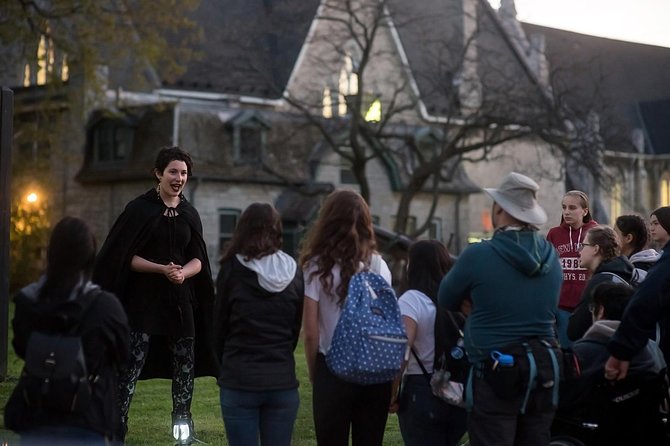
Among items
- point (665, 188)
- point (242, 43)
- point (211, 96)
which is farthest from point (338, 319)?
point (665, 188)

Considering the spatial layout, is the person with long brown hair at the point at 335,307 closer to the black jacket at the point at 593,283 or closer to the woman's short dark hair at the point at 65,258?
the woman's short dark hair at the point at 65,258

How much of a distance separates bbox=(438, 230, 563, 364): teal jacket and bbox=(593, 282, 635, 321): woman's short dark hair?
5.85 feet

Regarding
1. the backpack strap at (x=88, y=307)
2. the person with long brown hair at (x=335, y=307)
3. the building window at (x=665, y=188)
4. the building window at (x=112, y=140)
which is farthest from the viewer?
the building window at (x=665, y=188)

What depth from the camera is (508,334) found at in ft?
20.2

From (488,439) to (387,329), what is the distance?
2.57 feet

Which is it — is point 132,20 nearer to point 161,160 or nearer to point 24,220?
point 24,220

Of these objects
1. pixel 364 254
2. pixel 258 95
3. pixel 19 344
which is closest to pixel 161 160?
pixel 364 254

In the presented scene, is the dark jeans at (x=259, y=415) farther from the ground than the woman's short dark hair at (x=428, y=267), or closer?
closer

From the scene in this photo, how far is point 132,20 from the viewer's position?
110 feet

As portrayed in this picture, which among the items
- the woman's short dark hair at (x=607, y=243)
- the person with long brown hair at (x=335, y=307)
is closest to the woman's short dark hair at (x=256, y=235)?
the person with long brown hair at (x=335, y=307)

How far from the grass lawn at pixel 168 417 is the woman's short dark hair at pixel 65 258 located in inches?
95.7

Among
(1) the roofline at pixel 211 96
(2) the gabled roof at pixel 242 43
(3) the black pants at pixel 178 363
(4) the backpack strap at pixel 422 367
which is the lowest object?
(3) the black pants at pixel 178 363

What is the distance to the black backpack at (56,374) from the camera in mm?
5555

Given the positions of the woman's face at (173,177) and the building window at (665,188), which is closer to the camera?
the woman's face at (173,177)
